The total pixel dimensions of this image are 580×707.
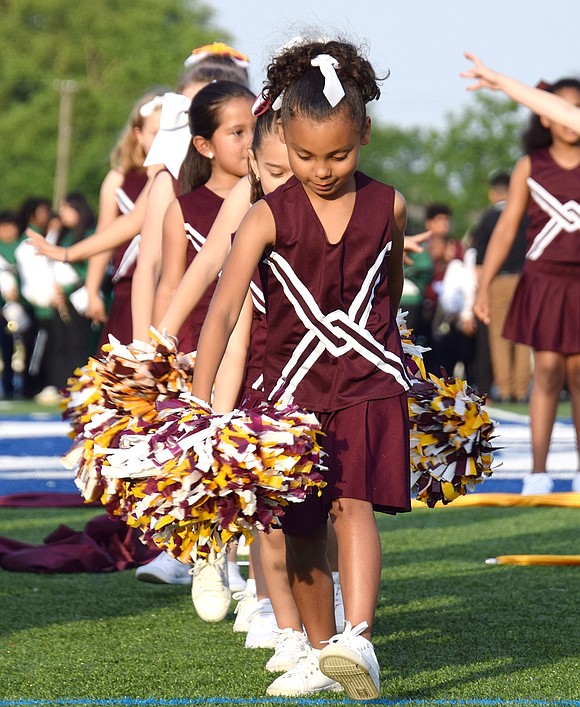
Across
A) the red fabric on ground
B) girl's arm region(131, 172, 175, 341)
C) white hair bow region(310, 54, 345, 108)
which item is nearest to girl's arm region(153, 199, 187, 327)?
girl's arm region(131, 172, 175, 341)

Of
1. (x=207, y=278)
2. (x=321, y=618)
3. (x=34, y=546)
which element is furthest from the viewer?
(x=34, y=546)

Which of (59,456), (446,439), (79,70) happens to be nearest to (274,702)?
(446,439)

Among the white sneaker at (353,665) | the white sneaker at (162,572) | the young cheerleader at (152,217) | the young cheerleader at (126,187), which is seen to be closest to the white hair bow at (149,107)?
the young cheerleader at (126,187)

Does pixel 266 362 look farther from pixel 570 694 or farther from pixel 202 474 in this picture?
pixel 570 694

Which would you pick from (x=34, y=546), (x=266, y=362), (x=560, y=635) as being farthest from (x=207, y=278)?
(x=34, y=546)

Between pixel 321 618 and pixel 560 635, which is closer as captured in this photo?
pixel 321 618

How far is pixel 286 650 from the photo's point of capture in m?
4.31

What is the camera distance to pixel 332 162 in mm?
3908

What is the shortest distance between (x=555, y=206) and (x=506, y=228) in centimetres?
34

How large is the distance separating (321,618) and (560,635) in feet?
3.34

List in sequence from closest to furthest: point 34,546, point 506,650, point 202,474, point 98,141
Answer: point 202,474 < point 506,650 < point 34,546 < point 98,141

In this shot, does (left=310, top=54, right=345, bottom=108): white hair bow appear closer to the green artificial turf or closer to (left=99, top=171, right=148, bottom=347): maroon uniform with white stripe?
the green artificial turf

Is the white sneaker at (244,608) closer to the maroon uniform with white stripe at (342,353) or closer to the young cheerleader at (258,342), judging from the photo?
the young cheerleader at (258,342)

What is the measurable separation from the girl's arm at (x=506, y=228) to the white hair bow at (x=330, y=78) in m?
4.52
